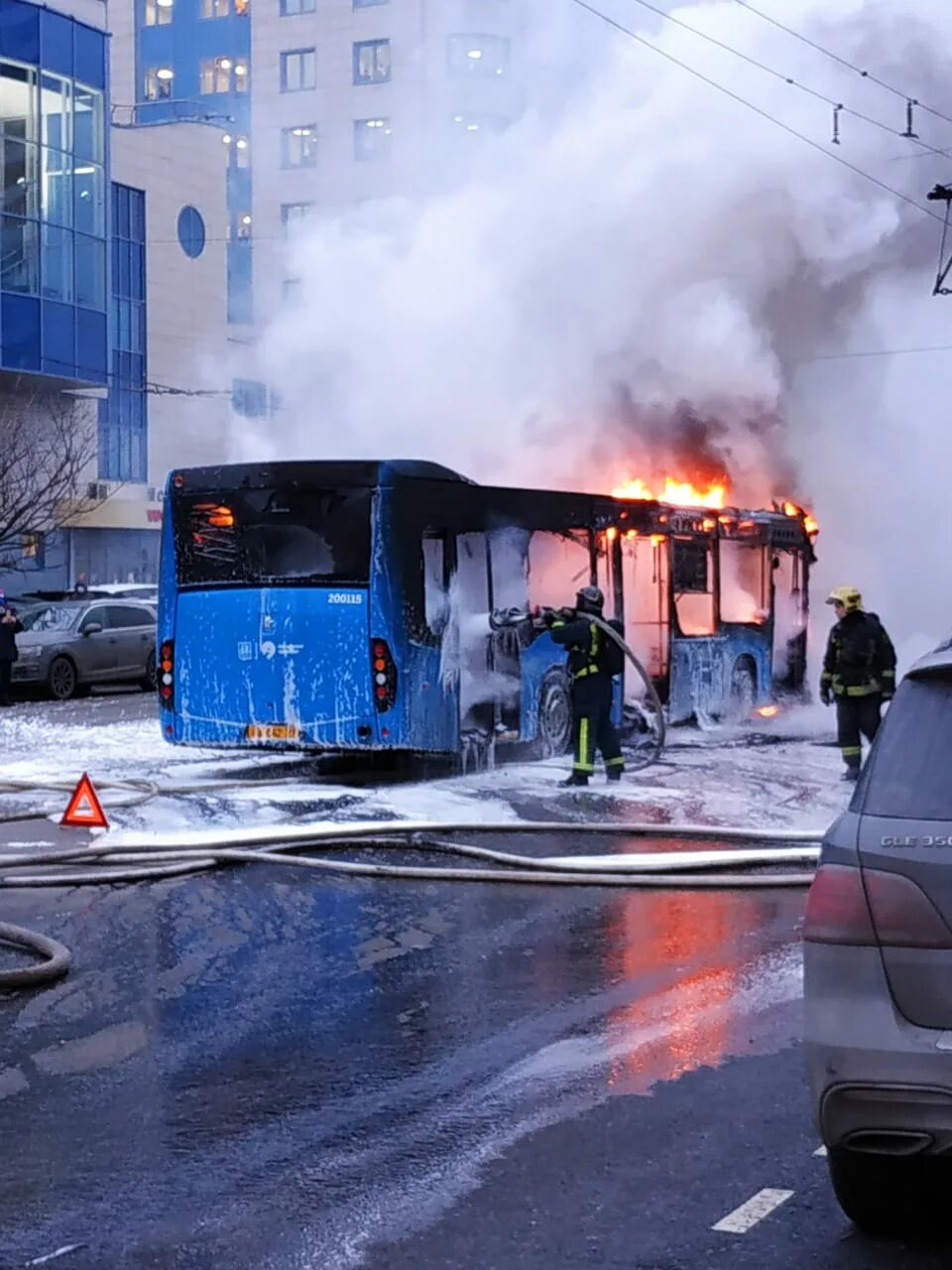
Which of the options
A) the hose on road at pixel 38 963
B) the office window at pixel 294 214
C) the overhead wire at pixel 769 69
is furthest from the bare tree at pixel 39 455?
the hose on road at pixel 38 963

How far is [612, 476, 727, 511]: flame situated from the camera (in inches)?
835

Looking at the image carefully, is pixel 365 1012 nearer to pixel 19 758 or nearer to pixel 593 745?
pixel 593 745

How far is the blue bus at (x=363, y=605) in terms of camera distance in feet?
46.8

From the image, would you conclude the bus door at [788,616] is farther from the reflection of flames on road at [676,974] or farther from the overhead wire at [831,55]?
the reflection of flames on road at [676,974]

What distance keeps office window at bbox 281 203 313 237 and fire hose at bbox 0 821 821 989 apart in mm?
19587

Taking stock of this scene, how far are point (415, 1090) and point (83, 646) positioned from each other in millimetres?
21189

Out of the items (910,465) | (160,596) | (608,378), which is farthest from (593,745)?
(910,465)

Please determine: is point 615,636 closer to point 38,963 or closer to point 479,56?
point 38,963

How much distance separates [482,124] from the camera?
26953mm

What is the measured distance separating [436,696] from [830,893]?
401 inches

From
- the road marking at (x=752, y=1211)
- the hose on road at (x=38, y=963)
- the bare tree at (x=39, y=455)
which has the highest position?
the bare tree at (x=39, y=455)

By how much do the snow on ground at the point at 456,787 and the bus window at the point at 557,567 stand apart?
146cm

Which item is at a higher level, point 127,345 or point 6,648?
point 127,345

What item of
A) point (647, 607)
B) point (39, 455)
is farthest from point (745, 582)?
point (39, 455)
